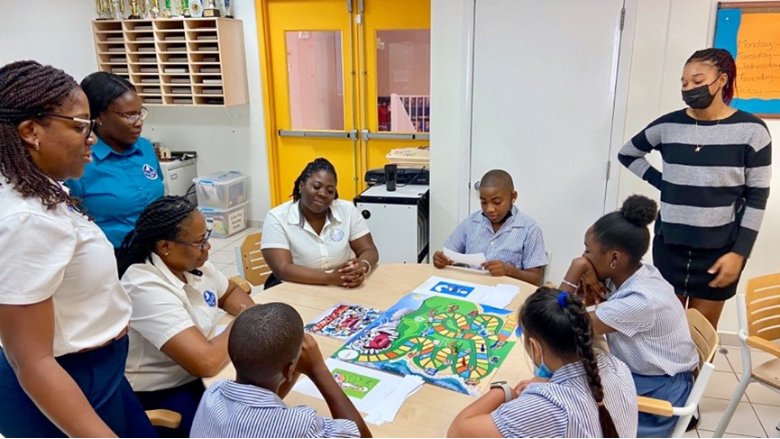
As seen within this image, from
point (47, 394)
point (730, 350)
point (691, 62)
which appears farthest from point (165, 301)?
point (730, 350)

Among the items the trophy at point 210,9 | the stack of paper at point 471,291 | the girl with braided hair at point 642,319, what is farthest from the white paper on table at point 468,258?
the trophy at point 210,9

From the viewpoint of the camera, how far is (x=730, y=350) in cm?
303

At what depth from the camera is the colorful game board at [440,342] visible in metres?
1.52

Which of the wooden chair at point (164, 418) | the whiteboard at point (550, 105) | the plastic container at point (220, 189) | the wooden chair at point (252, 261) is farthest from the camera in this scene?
the plastic container at point (220, 189)

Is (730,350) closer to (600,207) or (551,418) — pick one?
(600,207)

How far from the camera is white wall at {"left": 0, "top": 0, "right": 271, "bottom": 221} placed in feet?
14.1

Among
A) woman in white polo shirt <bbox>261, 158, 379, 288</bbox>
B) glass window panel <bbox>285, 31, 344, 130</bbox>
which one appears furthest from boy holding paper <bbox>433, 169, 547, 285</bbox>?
glass window panel <bbox>285, 31, 344, 130</bbox>

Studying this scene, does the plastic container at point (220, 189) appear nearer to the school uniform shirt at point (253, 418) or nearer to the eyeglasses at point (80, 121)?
the eyeglasses at point (80, 121)

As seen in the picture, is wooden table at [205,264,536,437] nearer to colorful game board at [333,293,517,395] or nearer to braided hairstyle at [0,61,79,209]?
colorful game board at [333,293,517,395]

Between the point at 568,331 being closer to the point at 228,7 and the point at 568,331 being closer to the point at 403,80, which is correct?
the point at 403,80

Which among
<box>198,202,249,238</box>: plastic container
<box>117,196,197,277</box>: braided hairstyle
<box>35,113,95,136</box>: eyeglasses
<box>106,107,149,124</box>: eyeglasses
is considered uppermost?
<box>35,113,95,136</box>: eyeglasses

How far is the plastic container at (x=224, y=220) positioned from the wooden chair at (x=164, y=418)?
144 inches

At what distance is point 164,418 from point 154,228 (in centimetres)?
55

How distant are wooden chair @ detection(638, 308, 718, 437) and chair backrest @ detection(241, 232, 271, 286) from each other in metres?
1.84
